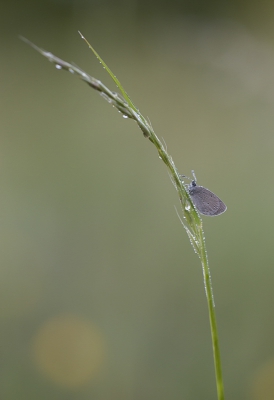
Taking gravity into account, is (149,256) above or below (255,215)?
below

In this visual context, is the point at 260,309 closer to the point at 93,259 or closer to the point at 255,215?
the point at 255,215

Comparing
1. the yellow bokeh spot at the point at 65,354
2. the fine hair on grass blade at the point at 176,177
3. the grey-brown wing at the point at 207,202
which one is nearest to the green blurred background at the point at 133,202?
the yellow bokeh spot at the point at 65,354

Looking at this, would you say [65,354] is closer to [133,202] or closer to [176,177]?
[133,202]

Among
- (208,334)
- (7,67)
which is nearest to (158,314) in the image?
(208,334)

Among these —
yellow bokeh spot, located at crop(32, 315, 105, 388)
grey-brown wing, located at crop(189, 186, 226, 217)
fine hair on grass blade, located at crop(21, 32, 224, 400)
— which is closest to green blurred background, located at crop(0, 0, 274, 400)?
yellow bokeh spot, located at crop(32, 315, 105, 388)

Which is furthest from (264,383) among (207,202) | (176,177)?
(176,177)

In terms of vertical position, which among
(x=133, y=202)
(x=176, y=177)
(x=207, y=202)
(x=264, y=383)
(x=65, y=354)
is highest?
(x=133, y=202)
